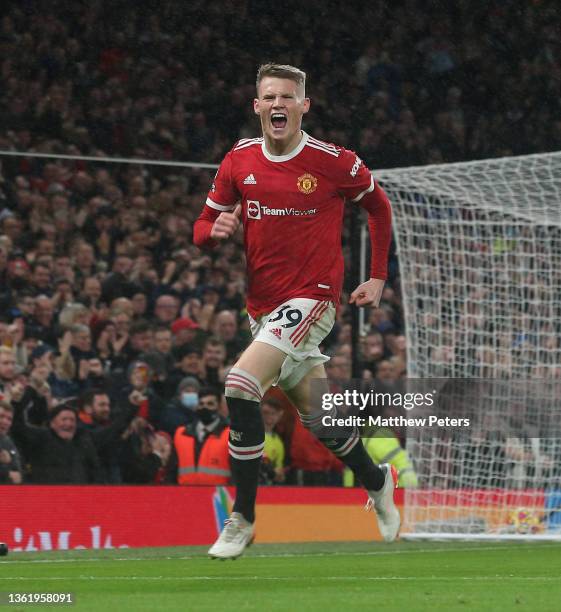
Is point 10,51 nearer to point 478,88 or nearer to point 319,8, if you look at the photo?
point 319,8

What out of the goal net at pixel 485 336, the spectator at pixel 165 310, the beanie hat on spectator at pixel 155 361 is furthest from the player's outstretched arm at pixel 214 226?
the spectator at pixel 165 310

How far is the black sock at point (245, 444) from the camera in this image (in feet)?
24.4

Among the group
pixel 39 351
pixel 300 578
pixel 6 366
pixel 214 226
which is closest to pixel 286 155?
pixel 214 226

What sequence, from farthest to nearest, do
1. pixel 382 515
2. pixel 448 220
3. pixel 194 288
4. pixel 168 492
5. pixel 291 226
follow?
pixel 194 288
pixel 448 220
pixel 168 492
pixel 382 515
pixel 291 226

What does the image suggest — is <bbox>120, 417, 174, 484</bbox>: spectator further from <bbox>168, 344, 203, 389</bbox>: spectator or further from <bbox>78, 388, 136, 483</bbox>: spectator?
<bbox>168, 344, 203, 389</bbox>: spectator

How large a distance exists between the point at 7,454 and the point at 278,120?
5.28 meters

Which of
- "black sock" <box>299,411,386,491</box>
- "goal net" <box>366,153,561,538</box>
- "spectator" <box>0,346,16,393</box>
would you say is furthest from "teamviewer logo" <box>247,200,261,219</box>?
"goal net" <box>366,153,561,538</box>

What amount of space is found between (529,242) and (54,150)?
5.83 m

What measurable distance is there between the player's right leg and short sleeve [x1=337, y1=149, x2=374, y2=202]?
1.02m

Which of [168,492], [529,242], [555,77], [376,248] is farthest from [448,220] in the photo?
[555,77]

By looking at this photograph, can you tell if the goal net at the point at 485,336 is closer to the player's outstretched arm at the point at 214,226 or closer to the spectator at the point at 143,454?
the spectator at the point at 143,454

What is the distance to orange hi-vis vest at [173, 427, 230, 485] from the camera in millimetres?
13031

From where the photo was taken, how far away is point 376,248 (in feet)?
27.0

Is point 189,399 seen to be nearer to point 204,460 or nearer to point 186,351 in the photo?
point 186,351
